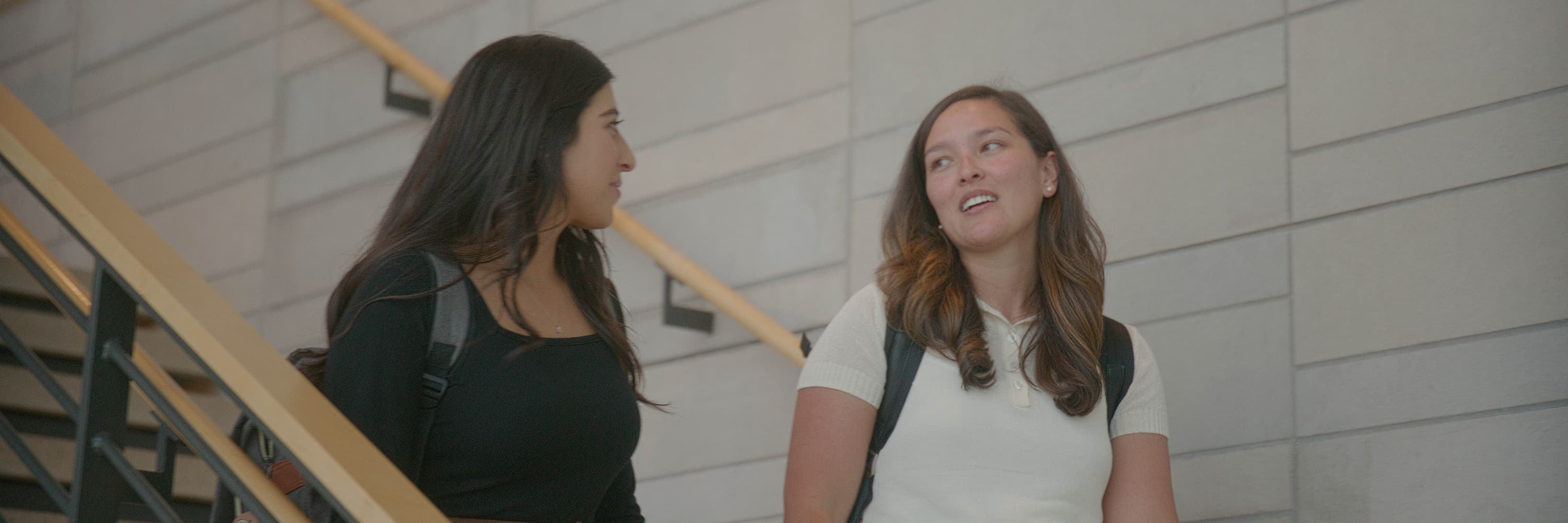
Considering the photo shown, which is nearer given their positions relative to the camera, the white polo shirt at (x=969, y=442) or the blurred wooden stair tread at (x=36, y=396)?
the white polo shirt at (x=969, y=442)

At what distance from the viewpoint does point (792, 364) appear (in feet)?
10.9

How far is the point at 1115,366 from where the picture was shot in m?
2.16

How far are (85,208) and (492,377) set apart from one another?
47cm

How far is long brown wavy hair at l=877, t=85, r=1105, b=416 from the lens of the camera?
2.05 m

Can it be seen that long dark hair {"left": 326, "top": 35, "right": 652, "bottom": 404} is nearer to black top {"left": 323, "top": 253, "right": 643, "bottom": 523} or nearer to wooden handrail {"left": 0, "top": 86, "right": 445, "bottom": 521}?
black top {"left": 323, "top": 253, "right": 643, "bottom": 523}

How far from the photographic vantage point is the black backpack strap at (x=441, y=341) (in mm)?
1670

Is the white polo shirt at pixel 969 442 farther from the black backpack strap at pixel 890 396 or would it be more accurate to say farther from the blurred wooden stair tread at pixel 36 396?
the blurred wooden stair tread at pixel 36 396

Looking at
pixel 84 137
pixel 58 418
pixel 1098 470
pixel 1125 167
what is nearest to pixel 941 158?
pixel 1098 470

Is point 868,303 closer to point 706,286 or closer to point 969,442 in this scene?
point 969,442

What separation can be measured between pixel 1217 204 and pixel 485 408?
1.56 metres

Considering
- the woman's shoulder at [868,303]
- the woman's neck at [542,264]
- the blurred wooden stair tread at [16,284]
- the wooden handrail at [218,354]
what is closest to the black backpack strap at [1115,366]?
the woman's shoulder at [868,303]

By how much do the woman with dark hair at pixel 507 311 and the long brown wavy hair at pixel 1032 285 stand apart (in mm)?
417

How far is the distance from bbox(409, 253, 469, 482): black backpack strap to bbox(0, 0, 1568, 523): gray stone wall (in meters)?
1.17

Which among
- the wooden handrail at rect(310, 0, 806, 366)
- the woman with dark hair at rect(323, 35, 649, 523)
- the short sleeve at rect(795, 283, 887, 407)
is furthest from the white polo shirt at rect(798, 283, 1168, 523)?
the wooden handrail at rect(310, 0, 806, 366)
